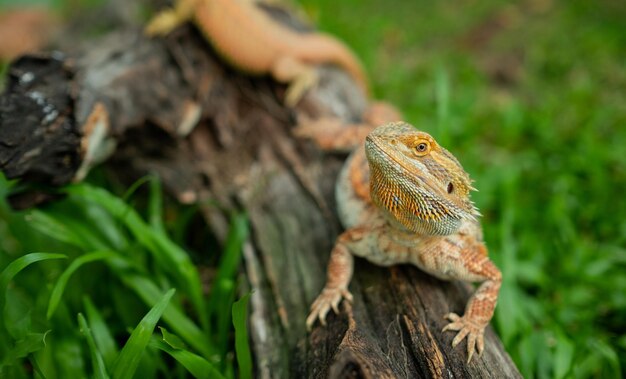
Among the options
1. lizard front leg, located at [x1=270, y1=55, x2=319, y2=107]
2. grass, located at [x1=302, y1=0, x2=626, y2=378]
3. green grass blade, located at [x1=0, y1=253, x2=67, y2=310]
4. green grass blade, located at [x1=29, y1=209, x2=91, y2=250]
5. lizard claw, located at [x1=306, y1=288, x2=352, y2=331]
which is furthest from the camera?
lizard front leg, located at [x1=270, y1=55, x2=319, y2=107]

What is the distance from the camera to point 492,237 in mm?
3473

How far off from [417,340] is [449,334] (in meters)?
0.18

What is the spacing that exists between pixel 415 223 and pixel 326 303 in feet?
2.05

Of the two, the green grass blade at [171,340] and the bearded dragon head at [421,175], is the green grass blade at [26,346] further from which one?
the bearded dragon head at [421,175]

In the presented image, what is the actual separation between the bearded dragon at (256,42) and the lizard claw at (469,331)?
2.30 meters

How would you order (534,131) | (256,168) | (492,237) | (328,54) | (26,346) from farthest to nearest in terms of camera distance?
(534,131)
(328,54)
(256,168)
(492,237)
(26,346)

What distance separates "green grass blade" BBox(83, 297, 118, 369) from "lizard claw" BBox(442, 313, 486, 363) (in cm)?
170

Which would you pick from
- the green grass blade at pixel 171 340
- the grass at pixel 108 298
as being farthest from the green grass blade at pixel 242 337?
the green grass blade at pixel 171 340

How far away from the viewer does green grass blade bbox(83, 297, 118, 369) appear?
256 centimetres

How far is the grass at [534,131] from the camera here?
2992 mm

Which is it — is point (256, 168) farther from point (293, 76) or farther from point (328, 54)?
point (328, 54)

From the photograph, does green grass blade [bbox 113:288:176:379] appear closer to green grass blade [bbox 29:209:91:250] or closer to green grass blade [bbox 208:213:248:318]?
green grass blade [bbox 208:213:248:318]

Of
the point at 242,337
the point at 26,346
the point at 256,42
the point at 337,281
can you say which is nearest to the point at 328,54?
the point at 256,42

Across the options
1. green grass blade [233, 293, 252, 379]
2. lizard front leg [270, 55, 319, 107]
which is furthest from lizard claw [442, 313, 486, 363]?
lizard front leg [270, 55, 319, 107]
